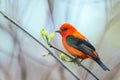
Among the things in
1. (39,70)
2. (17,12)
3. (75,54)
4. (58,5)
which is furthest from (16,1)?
(75,54)

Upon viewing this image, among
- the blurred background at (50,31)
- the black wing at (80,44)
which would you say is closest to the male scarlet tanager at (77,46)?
the black wing at (80,44)

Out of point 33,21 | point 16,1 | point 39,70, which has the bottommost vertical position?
point 39,70

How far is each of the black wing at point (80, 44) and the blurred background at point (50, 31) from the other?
0.27m

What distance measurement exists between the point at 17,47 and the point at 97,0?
1.58 feet

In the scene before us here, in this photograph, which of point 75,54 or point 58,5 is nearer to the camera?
point 75,54

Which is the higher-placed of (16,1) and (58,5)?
(16,1)

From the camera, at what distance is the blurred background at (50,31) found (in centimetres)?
141

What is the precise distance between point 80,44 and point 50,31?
35 centimetres

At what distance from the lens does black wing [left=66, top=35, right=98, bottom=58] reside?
1077mm

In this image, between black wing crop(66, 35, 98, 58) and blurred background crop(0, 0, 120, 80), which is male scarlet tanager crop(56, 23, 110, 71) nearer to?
black wing crop(66, 35, 98, 58)

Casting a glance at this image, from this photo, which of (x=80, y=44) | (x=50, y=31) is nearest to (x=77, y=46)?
(x=80, y=44)

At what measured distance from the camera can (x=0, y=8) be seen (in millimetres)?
1451

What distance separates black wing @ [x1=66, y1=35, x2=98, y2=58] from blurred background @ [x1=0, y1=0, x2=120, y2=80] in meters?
0.27

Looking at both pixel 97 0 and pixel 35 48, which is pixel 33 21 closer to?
pixel 35 48
